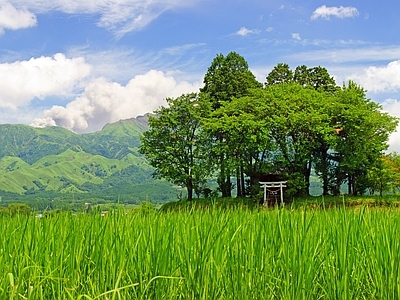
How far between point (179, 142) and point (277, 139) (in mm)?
9147

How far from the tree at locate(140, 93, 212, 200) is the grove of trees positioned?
3.2 inches

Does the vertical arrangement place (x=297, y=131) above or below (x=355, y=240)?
above

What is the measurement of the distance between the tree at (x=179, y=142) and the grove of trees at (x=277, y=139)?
0.27 feet

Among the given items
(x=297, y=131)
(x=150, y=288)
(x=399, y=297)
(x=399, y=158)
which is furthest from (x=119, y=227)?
(x=399, y=158)

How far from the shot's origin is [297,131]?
31.7m

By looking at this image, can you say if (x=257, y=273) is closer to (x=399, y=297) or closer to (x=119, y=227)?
(x=399, y=297)

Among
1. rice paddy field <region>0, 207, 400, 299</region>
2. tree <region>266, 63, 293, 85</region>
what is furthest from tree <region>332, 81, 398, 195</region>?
rice paddy field <region>0, 207, 400, 299</region>

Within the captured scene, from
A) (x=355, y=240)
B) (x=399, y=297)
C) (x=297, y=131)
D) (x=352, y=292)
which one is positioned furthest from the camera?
(x=297, y=131)

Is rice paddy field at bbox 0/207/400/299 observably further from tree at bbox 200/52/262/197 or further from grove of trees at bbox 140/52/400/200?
tree at bbox 200/52/262/197

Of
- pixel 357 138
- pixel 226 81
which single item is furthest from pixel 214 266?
pixel 226 81

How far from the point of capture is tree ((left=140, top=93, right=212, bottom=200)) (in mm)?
37000

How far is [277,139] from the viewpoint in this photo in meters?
32.1

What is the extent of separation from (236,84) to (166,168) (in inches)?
364

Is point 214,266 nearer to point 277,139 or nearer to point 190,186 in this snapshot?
point 277,139
